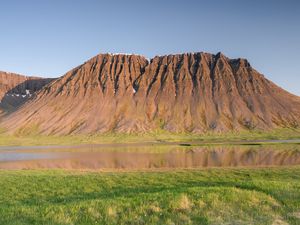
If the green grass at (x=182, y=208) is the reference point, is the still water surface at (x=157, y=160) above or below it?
below

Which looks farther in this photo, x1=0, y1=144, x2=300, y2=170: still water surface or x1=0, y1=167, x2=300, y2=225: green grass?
x1=0, y1=144, x2=300, y2=170: still water surface

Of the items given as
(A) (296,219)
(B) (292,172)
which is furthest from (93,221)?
(B) (292,172)

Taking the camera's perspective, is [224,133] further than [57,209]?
Yes

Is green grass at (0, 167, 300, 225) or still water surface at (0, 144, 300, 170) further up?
green grass at (0, 167, 300, 225)

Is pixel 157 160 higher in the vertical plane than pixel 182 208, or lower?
Result: lower

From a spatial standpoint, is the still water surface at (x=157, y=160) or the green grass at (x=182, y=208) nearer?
the green grass at (x=182, y=208)

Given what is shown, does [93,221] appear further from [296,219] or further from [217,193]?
[296,219]

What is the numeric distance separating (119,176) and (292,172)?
1835 centimetres

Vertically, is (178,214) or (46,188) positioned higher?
(178,214)

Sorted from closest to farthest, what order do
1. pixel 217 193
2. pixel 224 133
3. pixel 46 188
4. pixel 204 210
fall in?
pixel 204 210 → pixel 217 193 → pixel 46 188 → pixel 224 133

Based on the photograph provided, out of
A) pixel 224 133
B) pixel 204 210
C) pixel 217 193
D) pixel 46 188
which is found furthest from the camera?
pixel 224 133

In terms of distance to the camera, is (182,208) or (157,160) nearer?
(182,208)

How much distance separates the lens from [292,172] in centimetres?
4053

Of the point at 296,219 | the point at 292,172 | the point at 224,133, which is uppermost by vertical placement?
the point at 296,219
